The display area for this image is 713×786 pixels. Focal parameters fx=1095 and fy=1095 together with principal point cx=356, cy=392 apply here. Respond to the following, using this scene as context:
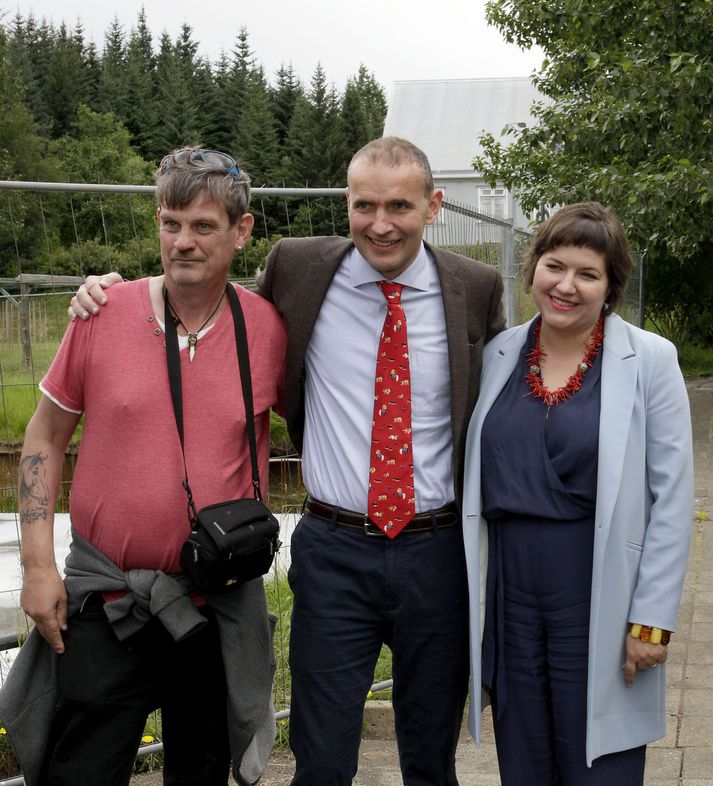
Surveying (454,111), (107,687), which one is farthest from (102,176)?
(107,687)

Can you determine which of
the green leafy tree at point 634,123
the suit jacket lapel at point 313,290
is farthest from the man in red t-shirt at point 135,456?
the green leafy tree at point 634,123

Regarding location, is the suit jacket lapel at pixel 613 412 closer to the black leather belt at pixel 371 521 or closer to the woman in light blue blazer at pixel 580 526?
the woman in light blue blazer at pixel 580 526

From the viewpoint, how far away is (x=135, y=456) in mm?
2854

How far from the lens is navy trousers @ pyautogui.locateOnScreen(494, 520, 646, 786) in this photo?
297cm

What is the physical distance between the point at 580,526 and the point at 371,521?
0.59m

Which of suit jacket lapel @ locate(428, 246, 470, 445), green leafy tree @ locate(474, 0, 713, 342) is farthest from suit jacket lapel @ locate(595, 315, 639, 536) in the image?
green leafy tree @ locate(474, 0, 713, 342)

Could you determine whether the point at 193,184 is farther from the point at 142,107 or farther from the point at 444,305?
the point at 142,107

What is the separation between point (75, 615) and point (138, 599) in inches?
7.6

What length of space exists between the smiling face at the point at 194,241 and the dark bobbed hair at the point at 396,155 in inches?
17.6

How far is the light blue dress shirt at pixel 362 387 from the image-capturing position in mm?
3180

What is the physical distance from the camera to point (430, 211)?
3234 mm

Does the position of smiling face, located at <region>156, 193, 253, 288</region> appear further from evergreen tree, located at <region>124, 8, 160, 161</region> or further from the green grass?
evergreen tree, located at <region>124, 8, 160, 161</region>

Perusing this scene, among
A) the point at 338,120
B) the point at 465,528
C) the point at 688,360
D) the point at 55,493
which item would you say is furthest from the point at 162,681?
the point at 338,120

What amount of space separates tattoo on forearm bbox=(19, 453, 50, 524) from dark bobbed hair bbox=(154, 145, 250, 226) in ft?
2.54
